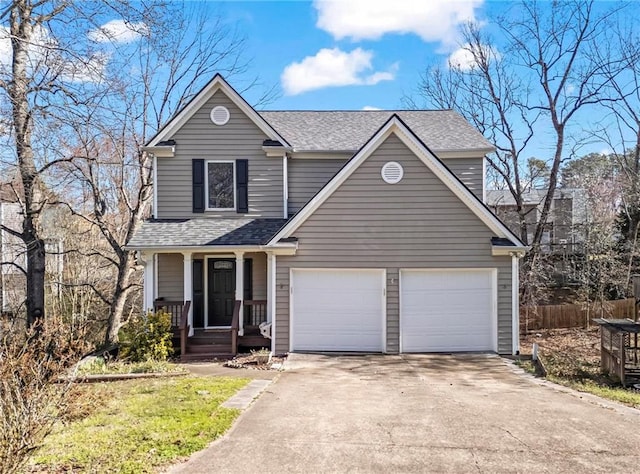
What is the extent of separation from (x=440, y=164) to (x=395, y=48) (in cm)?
883

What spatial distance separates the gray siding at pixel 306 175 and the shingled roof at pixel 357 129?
0.47 meters

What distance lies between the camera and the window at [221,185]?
14445 mm

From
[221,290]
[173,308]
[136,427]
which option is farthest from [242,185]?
[136,427]

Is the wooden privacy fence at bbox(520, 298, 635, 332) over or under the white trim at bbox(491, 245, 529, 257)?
under

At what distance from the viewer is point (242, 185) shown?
1445 cm

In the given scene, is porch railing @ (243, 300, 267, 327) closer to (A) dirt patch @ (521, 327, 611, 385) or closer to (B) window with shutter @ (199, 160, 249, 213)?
(B) window with shutter @ (199, 160, 249, 213)

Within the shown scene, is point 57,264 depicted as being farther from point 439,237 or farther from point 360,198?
point 439,237

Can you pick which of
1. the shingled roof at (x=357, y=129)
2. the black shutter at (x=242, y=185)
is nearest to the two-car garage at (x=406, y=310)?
the black shutter at (x=242, y=185)

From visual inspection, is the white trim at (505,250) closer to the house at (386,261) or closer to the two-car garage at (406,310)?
the house at (386,261)

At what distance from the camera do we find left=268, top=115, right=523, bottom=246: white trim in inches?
483

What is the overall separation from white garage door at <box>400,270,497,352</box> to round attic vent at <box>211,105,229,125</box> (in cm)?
695

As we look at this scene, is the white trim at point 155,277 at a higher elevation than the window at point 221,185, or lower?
Result: lower

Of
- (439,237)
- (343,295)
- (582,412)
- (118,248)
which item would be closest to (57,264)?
(118,248)

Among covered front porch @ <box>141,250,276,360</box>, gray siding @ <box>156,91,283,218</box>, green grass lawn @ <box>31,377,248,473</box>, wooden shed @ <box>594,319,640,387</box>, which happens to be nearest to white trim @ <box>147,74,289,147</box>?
gray siding @ <box>156,91,283,218</box>
